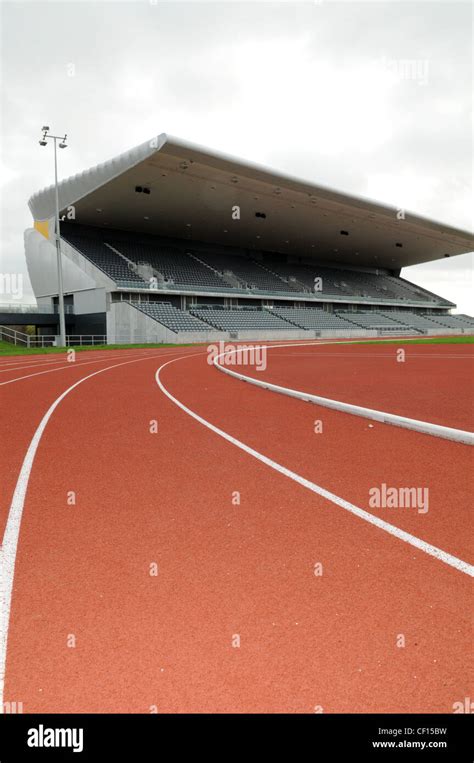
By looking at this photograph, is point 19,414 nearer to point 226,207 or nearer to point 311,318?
point 226,207

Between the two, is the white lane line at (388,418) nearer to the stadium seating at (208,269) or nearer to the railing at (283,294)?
the railing at (283,294)

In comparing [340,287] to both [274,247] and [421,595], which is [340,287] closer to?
[274,247]

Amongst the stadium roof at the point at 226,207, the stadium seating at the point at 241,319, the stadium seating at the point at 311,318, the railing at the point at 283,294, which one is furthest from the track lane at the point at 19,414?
the stadium seating at the point at 311,318

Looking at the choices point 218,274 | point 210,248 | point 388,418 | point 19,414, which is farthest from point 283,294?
point 388,418

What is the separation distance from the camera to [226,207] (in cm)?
4316

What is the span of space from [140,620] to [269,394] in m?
8.77

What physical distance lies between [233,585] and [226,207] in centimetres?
4338

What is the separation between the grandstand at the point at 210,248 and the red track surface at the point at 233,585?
95.6ft

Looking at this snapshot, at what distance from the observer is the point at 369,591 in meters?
2.90

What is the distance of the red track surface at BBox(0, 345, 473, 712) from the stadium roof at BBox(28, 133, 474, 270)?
2902 centimetres

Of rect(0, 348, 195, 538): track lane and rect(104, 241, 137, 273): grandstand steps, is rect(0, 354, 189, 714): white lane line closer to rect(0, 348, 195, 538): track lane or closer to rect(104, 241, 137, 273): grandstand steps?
rect(0, 348, 195, 538): track lane

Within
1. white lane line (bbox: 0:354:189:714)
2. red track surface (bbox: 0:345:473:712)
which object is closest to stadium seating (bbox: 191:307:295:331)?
white lane line (bbox: 0:354:189:714)

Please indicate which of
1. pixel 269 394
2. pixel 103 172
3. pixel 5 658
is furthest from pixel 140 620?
pixel 103 172
